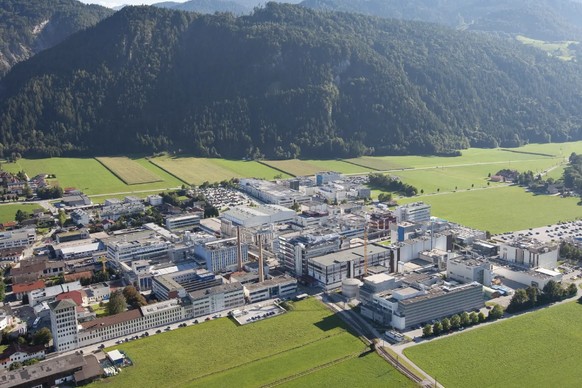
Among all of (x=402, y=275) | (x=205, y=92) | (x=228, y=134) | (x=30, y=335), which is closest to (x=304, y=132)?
(x=228, y=134)

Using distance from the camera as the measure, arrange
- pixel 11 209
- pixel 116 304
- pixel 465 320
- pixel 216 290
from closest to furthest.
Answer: pixel 465 320 → pixel 116 304 → pixel 216 290 → pixel 11 209

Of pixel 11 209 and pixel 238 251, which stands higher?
pixel 238 251

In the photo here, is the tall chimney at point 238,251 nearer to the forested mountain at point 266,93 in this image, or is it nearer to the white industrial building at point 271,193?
the white industrial building at point 271,193

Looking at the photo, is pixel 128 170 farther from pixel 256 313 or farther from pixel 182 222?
pixel 256 313

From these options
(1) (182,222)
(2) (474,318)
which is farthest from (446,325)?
(1) (182,222)

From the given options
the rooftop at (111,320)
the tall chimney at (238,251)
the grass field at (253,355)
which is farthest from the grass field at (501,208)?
the rooftop at (111,320)

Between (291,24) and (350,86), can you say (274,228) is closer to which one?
(350,86)

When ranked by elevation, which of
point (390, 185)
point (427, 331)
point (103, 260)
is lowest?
point (427, 331)

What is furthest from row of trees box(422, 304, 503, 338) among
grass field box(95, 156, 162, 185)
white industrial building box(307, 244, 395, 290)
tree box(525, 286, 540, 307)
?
grass field box(95, 156, 162, 185)
